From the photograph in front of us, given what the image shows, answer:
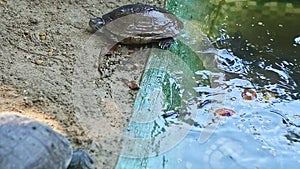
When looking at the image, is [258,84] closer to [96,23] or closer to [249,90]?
[249,90]

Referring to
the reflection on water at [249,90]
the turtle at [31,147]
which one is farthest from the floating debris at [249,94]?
the turtle at [31,147]

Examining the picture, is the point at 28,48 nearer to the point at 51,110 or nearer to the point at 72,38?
the point at 72,38

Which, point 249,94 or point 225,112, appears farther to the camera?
point 249,94

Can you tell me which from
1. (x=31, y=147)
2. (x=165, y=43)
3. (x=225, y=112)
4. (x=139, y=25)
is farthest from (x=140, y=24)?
(x=31, y=147)

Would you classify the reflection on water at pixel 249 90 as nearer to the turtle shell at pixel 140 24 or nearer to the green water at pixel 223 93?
the green water at pixel 223 93

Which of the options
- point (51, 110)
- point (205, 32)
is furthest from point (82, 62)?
point (205, 32)
